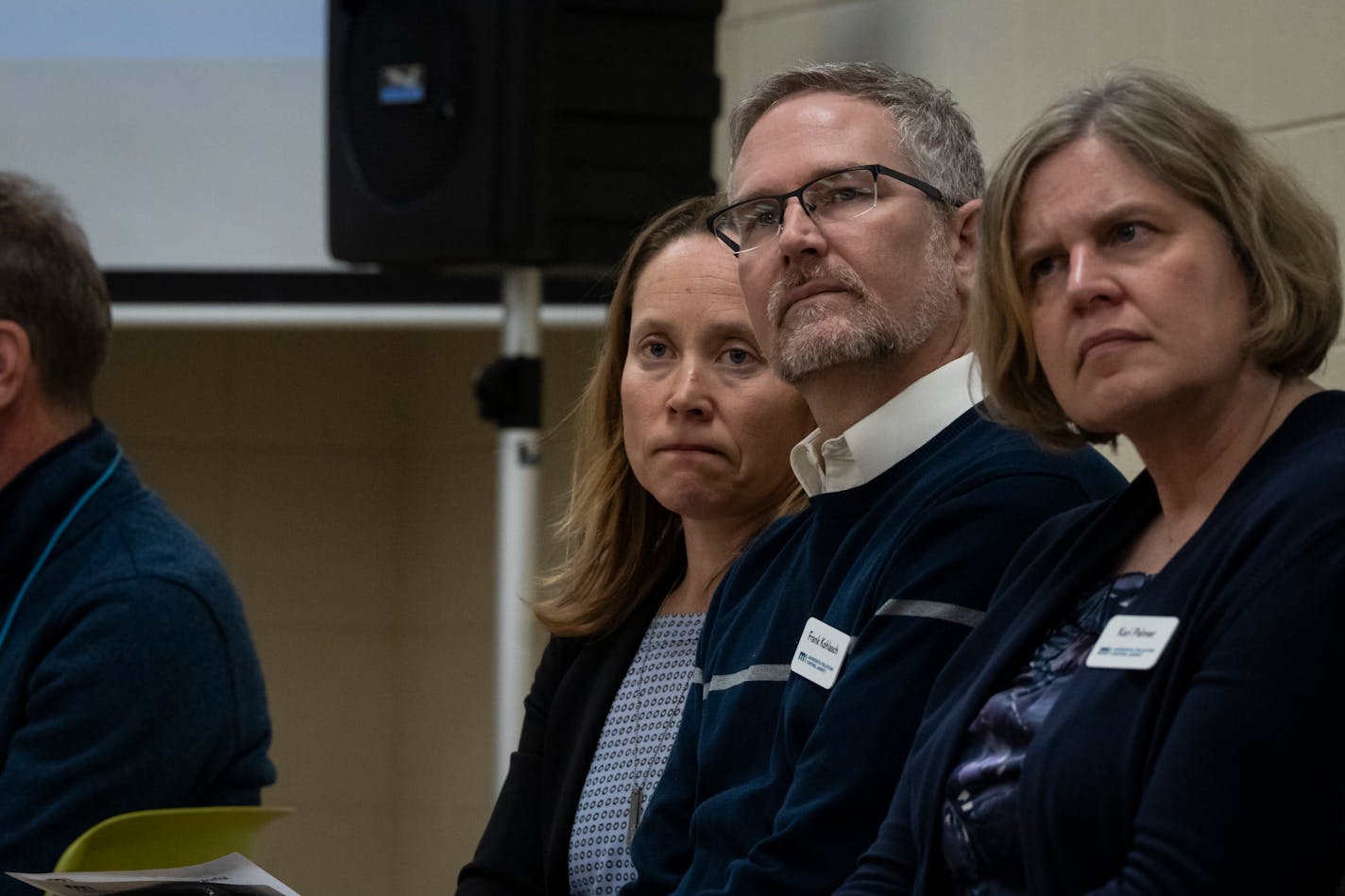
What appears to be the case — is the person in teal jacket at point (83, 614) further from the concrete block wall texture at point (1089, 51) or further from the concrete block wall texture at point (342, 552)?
the concrete block wall texture at point (342, 552)

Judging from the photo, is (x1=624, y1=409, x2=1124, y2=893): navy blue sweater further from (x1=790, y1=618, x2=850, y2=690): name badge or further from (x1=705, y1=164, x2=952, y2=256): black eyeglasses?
(x1=705, y1=164, x2=952, y2=256): black eyeglasses

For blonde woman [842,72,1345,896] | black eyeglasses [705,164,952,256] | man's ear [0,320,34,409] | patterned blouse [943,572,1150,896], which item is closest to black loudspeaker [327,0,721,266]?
man's ear [0,320,34,409]

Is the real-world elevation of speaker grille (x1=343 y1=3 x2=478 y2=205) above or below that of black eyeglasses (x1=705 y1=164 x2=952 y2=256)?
above

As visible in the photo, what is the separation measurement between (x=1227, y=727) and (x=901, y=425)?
64cm

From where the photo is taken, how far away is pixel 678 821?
181 centimetres

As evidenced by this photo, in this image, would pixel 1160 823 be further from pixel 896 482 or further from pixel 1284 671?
pixel 896 482

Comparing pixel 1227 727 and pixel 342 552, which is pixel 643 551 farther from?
pixel 342 552

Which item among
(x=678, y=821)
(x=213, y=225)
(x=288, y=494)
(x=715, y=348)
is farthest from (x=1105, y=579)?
(x=288, y=494)

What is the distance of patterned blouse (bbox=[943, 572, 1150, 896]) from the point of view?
1.33 metres

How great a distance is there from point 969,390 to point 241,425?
3.48 meters

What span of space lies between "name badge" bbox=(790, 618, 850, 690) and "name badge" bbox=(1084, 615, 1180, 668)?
A: 347 mm

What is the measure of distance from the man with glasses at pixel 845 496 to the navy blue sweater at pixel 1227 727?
0.63 feet

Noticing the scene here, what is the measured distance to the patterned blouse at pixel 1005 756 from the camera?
1333 mm

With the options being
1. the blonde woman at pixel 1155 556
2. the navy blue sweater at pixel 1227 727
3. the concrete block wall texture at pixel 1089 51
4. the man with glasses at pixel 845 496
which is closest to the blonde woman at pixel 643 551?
the man with glasses at pixel 845 496
